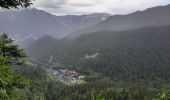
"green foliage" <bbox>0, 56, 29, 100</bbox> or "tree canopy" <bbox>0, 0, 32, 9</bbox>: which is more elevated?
"tree canopy" <bbox>0, 0, 32, 9</bbox>

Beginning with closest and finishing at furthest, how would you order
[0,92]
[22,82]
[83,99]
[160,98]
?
[0,92], [22,82], [160,98], [83,99]

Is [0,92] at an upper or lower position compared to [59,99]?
upper

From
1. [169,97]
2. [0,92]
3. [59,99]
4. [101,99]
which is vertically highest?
[0,92]

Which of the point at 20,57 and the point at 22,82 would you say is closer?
the point at 22,82

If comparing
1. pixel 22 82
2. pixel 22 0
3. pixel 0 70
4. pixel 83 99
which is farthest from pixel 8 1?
pixel 83 99

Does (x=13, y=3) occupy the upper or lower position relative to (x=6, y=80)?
upper

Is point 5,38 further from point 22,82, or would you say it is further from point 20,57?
point 22,82

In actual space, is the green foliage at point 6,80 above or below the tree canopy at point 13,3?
below

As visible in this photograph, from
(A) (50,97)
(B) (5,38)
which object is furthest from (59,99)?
(B) (5,38)

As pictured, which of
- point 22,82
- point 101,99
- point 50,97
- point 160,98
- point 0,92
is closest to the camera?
point 0,92

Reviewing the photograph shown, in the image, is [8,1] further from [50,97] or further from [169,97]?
[50,97]
